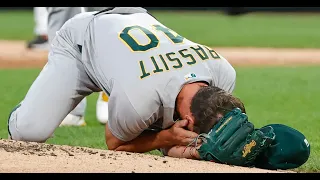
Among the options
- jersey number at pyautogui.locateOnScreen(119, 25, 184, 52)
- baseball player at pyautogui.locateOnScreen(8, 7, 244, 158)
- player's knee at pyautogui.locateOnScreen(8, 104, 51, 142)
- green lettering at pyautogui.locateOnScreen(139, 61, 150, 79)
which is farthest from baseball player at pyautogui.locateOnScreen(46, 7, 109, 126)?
green lettering at pyautogui.locateOnScreen(139, 61, 150, 79)

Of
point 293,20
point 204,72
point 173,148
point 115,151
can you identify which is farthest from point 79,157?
point 293,20

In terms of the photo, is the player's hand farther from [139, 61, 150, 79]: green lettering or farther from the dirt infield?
[139, 61, 150, 79]: green lettering

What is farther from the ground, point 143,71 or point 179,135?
point 143,71

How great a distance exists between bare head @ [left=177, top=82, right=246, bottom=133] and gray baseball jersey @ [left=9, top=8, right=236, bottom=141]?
0.20ft

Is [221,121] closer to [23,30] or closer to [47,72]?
[47,72]

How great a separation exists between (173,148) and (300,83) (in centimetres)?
484

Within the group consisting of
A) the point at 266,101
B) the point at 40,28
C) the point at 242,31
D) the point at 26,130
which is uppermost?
the point at 26,130

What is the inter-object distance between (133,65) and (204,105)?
500 mm

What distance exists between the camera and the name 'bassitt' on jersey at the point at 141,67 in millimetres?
3814

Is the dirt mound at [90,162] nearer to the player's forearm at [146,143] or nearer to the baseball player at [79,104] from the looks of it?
the player's forearm at [146,143]

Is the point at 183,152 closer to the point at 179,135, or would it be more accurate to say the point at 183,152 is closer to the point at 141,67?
the point at 179,135

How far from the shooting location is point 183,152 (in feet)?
12.6

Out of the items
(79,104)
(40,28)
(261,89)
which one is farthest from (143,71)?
(40,28)

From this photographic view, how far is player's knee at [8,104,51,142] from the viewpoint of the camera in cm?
432
